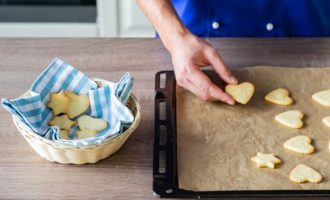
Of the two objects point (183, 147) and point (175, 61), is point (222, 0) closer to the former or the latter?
point (175, 61)

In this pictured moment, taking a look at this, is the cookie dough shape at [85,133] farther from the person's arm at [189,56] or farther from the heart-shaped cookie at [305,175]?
the heart-shaped cookie at [305,175]

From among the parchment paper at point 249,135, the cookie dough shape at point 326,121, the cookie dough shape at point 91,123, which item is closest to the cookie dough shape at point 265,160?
the parchment paper at point 249,135

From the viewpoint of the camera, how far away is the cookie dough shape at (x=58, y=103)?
0.99 metres

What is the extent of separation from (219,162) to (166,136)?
11 centimetres

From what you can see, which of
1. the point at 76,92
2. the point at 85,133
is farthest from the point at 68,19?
the point at 85,133

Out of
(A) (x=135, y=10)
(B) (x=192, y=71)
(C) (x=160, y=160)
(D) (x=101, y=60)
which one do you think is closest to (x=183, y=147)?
(C) (x=160, y=160)

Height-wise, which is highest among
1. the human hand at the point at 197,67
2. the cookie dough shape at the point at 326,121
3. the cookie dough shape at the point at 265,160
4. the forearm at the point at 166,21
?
the forearm at the point at 166,21

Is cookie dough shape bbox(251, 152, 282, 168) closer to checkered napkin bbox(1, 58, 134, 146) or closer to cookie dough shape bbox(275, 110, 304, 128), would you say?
cookie dough shape bbox(275, 110, 304, 128)

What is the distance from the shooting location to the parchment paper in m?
0.89

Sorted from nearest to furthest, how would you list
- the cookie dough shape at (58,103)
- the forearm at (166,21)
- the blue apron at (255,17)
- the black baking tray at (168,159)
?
1. the black baking tray at (168,159)
2. the cookie dough shape at (58,103)
3. the forearm at (166,21)
4. the blue apron at (255,17)

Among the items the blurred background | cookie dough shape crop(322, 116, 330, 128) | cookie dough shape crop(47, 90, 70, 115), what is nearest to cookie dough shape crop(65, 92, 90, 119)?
cookie dough shape crop(47, 90, 70, 115)

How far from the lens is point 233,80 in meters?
1.08

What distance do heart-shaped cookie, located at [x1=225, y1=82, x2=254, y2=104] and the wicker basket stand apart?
0.19 meters

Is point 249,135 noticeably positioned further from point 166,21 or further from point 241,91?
point 166,21
